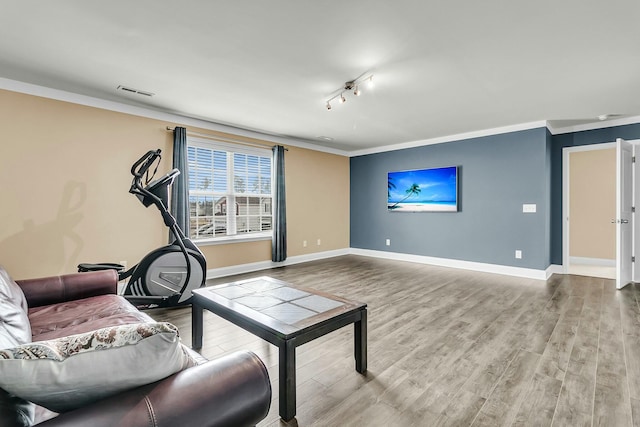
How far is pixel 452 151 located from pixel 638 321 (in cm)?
356

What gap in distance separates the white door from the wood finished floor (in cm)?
30

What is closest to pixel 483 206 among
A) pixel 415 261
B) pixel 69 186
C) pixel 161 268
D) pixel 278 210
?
pixel 415 261

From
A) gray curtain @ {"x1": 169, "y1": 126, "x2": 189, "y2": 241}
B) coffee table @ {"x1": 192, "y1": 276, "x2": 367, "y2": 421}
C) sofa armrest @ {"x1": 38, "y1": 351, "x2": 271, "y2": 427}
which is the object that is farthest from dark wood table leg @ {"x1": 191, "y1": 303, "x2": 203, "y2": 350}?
gray curtain @ {"x1": 169, "y1": 126, "x2": 189, "y2": 241}

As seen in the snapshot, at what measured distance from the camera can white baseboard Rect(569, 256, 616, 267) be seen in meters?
5.71

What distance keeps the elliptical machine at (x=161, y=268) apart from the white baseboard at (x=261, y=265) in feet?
4.16

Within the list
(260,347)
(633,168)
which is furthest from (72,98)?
(633,168)

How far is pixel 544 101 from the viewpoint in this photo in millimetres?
3795

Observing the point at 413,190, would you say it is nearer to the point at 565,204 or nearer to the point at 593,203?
the point at 565,204

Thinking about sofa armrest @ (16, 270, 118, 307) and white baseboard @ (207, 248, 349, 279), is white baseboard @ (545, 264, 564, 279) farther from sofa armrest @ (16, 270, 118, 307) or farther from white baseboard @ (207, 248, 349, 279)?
sofa armrest @ (16, 270, 118, 307)

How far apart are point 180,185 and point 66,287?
2.18 metres

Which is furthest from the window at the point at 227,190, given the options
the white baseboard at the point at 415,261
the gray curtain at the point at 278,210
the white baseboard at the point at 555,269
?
the white baseboard at the point at 555,269

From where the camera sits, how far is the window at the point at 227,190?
475 cm

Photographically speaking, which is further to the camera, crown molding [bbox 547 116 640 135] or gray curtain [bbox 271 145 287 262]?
gray curtain [bbox 271 145 287 262]

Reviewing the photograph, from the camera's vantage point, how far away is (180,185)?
4324 mm
